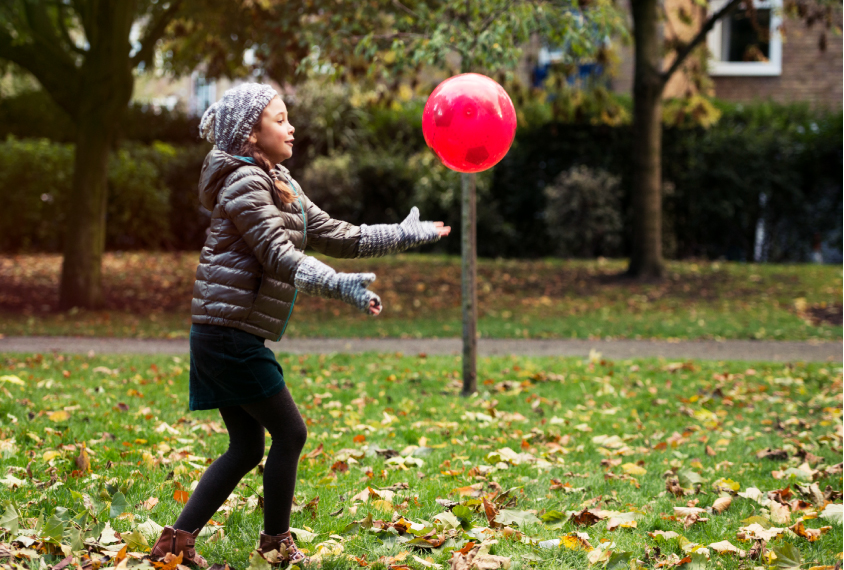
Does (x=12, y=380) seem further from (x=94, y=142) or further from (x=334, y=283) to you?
(x=94, y=142)

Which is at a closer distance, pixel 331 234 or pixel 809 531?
pixel 331 234

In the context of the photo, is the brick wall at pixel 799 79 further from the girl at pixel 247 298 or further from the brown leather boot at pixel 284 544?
the brown leather boot at pixel 284 544

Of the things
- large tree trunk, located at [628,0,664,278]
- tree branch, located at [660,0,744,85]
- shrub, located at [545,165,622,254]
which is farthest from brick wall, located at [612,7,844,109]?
tree branch, located at [660,0,744,85]

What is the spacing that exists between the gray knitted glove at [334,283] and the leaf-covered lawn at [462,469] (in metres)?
1.12

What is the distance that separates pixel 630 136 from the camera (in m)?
16.0

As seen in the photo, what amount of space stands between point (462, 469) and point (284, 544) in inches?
59.3

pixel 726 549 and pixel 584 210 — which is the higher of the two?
pixel 584 210

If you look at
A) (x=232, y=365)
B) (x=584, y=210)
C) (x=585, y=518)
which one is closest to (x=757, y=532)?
(x=585, y=518)

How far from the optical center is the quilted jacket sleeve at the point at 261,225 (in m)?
2.74

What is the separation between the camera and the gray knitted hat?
2.93m

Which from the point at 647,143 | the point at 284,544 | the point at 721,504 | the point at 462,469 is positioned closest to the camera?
the point at 284,544

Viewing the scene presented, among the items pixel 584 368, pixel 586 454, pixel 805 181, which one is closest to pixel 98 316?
pixel 584 368

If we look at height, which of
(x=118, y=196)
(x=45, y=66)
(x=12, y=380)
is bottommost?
(x=12, y=380)

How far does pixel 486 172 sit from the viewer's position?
53.0 feet
